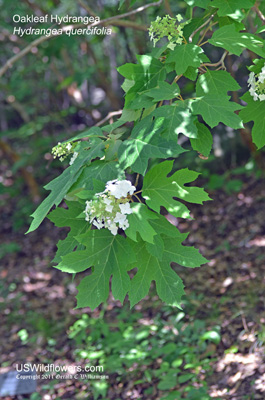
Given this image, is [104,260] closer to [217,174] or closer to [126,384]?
[126,384]

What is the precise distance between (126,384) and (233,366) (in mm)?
878

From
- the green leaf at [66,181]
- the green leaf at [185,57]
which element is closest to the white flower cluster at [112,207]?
the green leaf at [66,181]

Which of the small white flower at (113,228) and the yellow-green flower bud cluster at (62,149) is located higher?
the yellow-green flower bud cluster at (62,149)

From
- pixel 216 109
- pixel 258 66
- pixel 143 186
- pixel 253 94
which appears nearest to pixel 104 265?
pixel 143 186

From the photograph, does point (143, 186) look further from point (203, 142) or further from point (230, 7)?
point (230, 7)

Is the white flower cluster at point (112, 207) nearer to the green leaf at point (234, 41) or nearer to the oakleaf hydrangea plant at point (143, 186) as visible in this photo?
the oakleaf hydrangea plant at point (143, 186)

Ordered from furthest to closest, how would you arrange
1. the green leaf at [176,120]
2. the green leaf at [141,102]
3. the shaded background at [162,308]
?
the shaded background at [162,308] < the green leaf at [141,102] < the green leaf at [176,120]

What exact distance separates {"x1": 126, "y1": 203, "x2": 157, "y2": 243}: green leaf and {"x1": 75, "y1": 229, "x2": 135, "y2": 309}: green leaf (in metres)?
0.09

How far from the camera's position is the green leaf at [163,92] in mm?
1437

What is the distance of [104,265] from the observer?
1344 millimetres

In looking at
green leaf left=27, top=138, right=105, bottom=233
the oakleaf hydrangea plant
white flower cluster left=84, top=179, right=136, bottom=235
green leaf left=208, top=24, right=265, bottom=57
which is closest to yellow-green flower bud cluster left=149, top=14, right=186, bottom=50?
the oakleaf hydrangea plant

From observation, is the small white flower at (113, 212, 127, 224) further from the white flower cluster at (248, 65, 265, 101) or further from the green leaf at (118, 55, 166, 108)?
the white flower cluster at (248, 65, 265, 101)

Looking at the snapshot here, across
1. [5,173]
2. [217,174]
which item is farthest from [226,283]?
[5,173]

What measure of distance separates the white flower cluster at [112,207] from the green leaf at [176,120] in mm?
240
